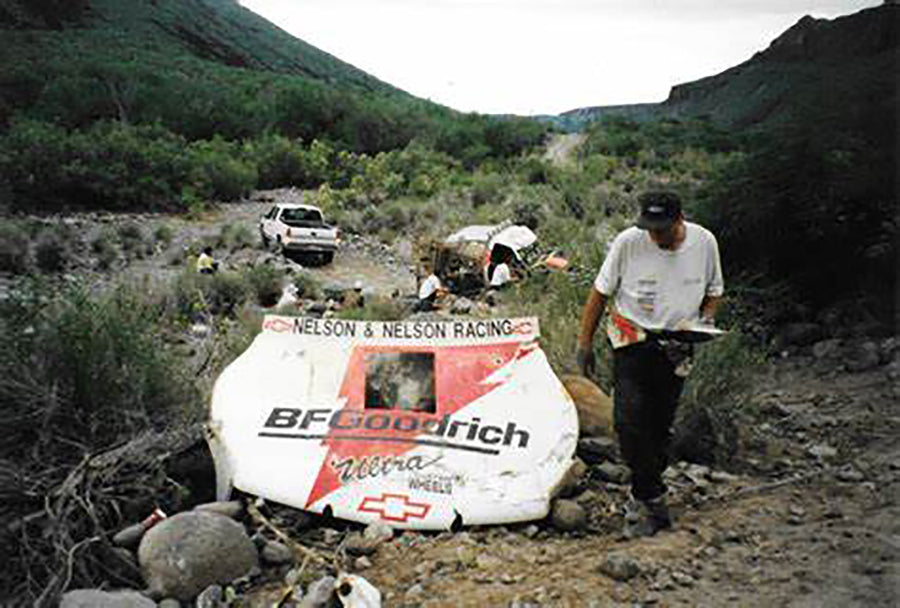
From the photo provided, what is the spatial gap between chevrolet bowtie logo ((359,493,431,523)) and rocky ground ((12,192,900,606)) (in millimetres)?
97

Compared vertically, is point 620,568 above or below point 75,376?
below

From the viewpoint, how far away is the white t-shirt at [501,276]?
443 inches

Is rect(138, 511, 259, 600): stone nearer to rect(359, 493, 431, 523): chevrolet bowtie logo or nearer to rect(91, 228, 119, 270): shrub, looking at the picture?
rect(359, 493, 431, 523): chevrolet bowtie logo

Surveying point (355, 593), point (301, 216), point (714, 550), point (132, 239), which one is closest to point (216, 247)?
point (132, 239)

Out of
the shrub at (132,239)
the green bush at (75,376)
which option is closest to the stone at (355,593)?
the green bush at (75,376)

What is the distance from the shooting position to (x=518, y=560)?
9.84ft

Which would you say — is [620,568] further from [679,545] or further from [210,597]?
[210,597]

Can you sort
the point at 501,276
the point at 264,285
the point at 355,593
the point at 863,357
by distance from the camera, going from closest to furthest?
the point at 355,593 < the point at 863,357 < the point at 501,276 < the point at 264,285

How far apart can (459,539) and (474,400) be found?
2.63 ft

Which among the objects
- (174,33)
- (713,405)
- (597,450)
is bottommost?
(597,450)

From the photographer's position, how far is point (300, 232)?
53.7 feet

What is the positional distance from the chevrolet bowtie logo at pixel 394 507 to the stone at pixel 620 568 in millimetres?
884

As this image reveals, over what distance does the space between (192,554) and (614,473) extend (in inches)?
81.5

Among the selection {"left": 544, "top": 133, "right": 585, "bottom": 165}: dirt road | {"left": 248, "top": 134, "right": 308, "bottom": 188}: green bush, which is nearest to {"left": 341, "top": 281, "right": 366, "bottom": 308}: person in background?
{"left": 248, "top": 134, "right": 308, "bottom": 188}: green bush
